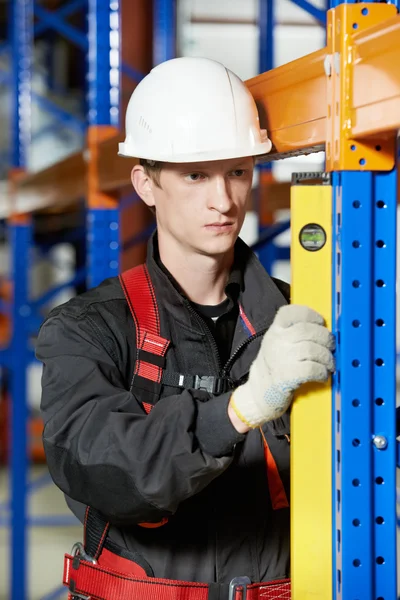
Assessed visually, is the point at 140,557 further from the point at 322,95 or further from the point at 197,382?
the point at 322,95

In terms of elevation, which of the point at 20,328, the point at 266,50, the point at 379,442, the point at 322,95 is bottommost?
the point at 379,442

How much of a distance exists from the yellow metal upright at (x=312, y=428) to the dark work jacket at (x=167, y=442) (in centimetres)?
17

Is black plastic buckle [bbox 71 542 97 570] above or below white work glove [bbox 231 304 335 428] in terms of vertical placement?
below

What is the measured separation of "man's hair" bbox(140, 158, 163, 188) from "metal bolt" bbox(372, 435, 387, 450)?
106 centimetres

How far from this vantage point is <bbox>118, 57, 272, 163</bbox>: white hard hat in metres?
2.60

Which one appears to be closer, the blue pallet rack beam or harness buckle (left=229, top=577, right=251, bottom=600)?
harness buckle (left=229, top=577, right=251, bottom=600)

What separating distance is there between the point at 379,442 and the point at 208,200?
2.83 ft

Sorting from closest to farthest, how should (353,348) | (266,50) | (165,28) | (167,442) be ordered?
(353,348) → (167,442) → (165,28) → (266,50)

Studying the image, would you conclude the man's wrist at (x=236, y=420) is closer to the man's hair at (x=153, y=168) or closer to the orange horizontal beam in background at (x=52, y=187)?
the man's hair at (x=153, y=168)

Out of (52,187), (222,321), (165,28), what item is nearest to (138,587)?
(222,321)

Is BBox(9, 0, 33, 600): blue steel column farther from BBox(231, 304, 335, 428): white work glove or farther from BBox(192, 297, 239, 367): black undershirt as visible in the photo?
BBox(231, 304, 335, 428): white work glove

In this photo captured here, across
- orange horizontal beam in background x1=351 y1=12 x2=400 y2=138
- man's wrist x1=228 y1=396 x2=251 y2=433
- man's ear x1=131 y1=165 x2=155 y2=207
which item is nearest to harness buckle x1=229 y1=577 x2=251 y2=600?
man's wrist x1=228 y1=396 x2=251 y2=433

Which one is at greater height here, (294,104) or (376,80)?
(294,104)

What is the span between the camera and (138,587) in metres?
2.67
